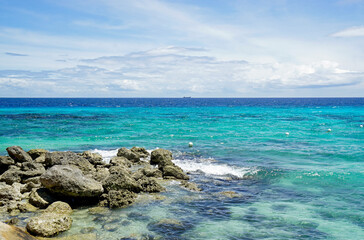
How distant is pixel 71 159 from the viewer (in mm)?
17094

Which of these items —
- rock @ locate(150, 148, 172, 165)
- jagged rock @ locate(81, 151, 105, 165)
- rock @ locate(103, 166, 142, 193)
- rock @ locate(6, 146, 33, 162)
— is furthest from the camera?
rock @ locate(150, 148, 172, 165)

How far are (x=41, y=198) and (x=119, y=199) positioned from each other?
10.1ft

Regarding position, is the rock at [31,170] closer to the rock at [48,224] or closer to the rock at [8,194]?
the rock at [8,194]

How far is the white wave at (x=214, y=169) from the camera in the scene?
60.0ft

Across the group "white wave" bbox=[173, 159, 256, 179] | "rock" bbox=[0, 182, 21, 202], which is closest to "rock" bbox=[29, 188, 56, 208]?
"rock" bbox=[0, 182, 21, 202]

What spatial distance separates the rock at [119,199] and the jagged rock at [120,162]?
600 centimetres

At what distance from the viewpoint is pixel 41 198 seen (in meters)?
12.3

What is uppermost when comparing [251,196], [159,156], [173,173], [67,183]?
[67,183]

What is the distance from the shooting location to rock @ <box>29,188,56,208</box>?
12203mm

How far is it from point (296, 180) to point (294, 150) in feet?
29.9

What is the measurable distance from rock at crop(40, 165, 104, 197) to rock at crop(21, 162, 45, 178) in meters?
4.25

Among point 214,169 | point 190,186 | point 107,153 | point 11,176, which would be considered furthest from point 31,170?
point 214,169

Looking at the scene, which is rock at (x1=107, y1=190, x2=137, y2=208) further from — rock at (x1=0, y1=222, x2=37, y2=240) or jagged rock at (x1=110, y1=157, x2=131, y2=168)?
jagged rock at (x1=110, y1=157, x2=131, y2=168)

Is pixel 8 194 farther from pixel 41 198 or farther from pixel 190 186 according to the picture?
pixel 190 186
